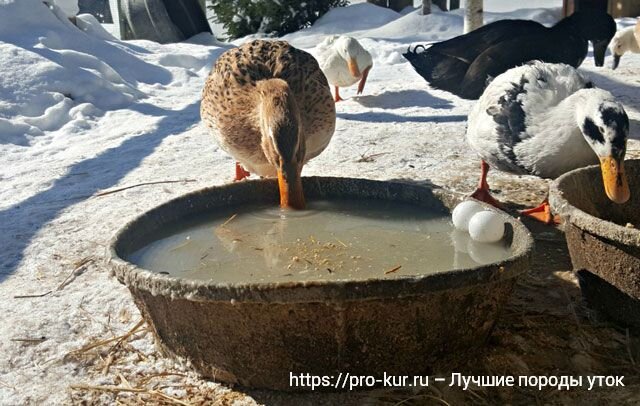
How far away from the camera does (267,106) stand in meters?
3.60

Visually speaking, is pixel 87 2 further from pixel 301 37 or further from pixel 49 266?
pixel 49 266

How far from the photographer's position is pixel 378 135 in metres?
6.14

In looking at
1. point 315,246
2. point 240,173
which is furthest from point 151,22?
point 315,246

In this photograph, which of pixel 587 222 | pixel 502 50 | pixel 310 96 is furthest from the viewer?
pixel 502 50

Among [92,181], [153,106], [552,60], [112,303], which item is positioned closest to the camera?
[112,303]

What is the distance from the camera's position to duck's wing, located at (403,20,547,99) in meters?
6.23

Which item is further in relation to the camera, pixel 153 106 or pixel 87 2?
pixel 87 2

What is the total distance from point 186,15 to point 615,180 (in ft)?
35.2

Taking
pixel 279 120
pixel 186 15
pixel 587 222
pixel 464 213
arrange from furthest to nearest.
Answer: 1. pixel 186 15
2. pixel 279 120
3. pixel 464 213
4. pixel 587 222

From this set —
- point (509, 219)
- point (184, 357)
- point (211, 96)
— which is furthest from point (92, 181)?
point (509, 219)

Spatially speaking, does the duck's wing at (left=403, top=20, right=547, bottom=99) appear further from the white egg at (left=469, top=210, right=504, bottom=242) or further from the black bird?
the white egg at (left=469, top=210, right=504, bottom=242)

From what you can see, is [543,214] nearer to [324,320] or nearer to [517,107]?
[517,107]

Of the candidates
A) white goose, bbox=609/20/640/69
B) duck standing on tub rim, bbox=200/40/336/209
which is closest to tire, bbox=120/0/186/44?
white goose, bbox=609/20/640/69

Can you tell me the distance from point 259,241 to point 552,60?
13.3ft
